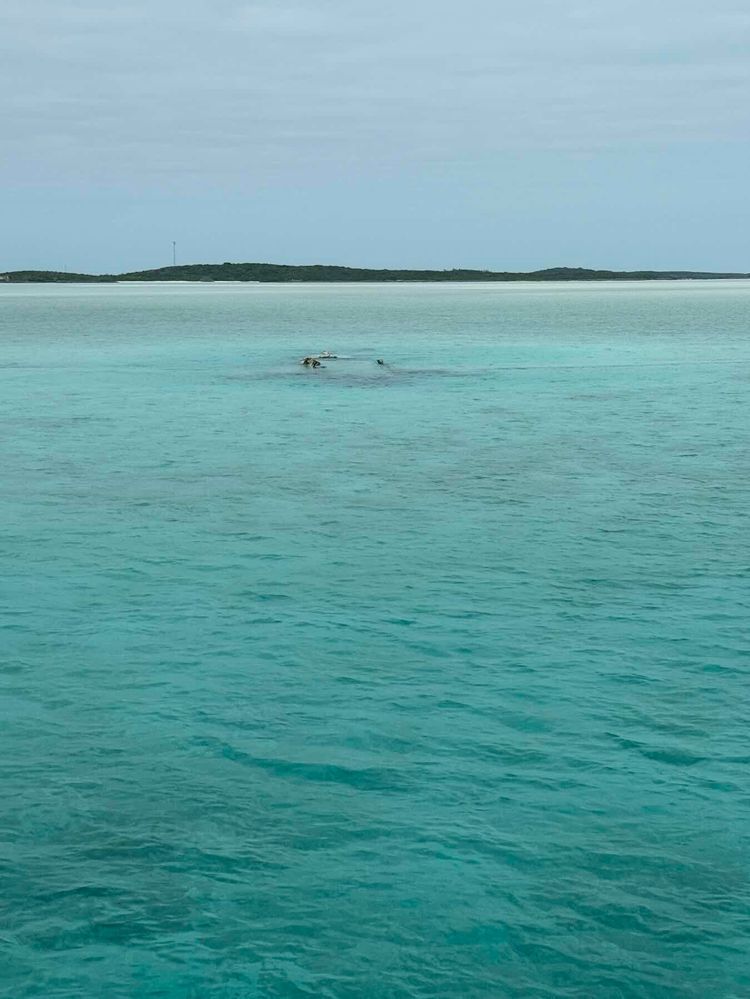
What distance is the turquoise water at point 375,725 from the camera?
449 inches

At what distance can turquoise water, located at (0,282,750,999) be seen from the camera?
11.4 metres

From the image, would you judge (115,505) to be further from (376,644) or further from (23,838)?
(23,838)

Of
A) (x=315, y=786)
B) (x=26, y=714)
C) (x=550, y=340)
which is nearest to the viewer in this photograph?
(x=315, y=786)

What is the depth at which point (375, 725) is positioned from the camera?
1620 centimetres

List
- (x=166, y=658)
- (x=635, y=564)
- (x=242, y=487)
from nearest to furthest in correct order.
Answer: (x=166, y=658), (x=635, y=564), (x=242, y=487)

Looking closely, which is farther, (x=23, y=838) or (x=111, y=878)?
(x=23, y=838)

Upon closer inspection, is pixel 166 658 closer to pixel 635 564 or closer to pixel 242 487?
pixel 635 564

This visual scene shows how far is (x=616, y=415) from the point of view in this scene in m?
48.6

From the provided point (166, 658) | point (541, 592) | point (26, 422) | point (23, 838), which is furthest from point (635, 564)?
point (26, 422)

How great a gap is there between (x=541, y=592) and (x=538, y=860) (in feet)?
31.4

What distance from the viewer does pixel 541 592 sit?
72.1 feet

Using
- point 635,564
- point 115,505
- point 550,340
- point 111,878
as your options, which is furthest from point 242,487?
point 550,340

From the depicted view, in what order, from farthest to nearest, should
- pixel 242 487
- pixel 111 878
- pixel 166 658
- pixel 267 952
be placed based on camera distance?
pixel 242 487 < pixel 166 658 < pixel 111 878 < pixel 267 952

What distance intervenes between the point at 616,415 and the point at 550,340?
56.0 metres
